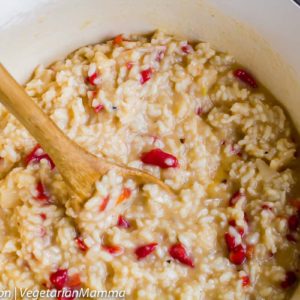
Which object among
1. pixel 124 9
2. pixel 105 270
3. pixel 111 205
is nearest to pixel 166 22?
pixel 124 9

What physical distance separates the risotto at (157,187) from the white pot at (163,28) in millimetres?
77

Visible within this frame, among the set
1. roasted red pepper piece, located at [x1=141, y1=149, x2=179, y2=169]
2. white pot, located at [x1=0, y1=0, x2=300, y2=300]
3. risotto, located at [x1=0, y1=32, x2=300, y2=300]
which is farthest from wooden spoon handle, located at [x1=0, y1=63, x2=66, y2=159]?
white pot, located at [x1=0, y1=0, x2=300, y2=300]

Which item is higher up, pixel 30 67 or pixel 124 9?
pixel 124 9

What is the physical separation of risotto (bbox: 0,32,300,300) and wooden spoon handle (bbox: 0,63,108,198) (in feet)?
0.31

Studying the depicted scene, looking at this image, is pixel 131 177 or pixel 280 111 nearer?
pixel 131 177

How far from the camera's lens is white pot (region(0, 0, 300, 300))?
11.1ft

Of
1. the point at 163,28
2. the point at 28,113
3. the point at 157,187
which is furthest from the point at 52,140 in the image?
the point at 163,28

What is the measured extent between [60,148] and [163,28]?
1123 mm

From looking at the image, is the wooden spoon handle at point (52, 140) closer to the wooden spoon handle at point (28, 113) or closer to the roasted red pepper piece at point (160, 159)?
the wooden spoon handle at point (28, 113)

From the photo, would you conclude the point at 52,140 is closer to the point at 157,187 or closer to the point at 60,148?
the point at 60,148

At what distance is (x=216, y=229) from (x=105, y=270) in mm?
599

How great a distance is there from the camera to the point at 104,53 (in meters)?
3.66

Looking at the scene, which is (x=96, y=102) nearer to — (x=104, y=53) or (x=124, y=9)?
(x=104, y=53)

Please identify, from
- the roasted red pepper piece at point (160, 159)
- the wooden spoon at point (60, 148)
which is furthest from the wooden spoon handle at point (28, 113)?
the roasted red pepper piece at point (160, 159)
